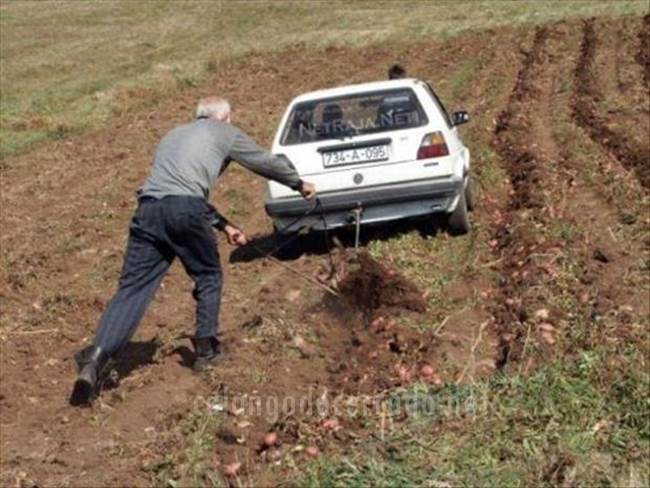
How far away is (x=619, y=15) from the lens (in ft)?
101

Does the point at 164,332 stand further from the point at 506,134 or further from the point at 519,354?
the point at 506,134

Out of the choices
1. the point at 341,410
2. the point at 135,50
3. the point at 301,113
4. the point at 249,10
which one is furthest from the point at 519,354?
the point at 249,10

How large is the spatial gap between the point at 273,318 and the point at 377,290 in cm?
81

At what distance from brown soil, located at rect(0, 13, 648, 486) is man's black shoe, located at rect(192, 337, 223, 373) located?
0.09 m

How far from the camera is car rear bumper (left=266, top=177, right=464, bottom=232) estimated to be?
10.3 metres

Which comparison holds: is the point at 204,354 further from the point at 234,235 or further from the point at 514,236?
the point at 514,236

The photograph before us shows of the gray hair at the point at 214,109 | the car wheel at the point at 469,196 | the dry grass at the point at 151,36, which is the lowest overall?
the dry grass at the point at 151,36

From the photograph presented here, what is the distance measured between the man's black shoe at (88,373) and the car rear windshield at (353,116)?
388 cm

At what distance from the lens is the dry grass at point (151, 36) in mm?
23281

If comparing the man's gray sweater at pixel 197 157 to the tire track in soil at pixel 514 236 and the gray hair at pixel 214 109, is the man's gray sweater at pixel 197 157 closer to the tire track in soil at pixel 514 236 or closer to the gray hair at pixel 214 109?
the gray hair at pixel 214 109

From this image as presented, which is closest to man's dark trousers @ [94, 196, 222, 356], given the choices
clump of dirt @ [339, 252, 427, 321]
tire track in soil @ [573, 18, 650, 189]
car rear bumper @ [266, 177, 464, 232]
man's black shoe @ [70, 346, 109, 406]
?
man's black shoe @ [70, 346, 109, 406]

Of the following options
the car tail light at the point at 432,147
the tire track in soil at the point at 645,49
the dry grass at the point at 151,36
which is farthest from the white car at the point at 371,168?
the tire track in soil at the point at 645,49

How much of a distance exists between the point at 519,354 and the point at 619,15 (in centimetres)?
2574

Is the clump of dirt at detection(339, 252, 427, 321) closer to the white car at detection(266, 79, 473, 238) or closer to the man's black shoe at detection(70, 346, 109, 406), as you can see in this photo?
the white car at detection(266, 79, 473, 238)
